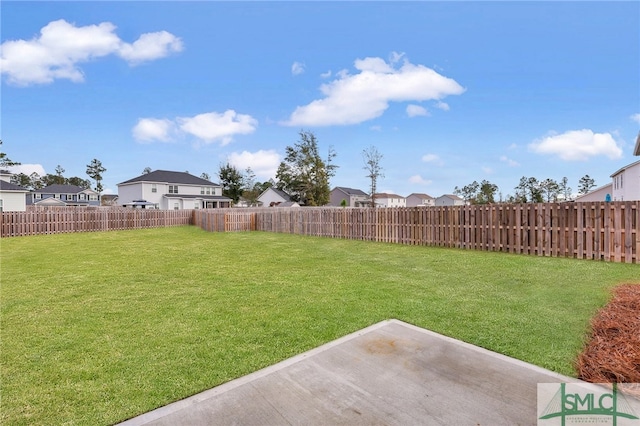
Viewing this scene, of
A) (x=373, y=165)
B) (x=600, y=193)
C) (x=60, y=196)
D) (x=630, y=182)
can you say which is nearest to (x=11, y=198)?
(x=60, y=196)

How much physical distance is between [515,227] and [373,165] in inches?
1361

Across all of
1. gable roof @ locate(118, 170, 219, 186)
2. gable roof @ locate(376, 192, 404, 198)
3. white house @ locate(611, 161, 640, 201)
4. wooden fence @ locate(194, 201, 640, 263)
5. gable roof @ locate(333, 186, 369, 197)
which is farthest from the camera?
gable roof @ locate(376, 192, 404, 198)

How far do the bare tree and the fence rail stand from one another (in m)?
26.7

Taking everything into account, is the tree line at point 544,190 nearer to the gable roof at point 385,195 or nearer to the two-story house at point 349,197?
the gable roof at point 385,195

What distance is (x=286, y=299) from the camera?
4.59m

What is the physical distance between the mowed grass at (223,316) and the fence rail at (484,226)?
817 mm

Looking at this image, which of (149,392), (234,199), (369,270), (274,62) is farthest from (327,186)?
(149,392)

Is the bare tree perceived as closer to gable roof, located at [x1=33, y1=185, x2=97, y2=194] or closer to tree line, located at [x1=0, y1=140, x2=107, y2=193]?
gable roof, located at [x1=33, y1=185, x2=97, y2=194]

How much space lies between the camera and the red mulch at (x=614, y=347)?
2.34m

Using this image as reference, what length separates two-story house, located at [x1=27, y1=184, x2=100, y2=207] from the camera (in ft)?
156

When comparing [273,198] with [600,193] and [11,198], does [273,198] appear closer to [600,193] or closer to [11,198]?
[11,198]

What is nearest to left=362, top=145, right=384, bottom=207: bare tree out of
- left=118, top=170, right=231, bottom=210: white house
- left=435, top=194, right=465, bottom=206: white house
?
left=118, top=170, right=231, bottom=210: white house

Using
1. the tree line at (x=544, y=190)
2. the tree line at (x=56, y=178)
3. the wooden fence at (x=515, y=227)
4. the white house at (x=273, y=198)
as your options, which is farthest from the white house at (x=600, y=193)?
the tree line at (x=56, y=178)

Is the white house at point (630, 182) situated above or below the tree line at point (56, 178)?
below
